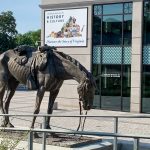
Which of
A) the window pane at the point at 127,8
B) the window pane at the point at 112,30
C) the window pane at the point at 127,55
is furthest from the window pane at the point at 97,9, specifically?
the window pane at the point at 127,55

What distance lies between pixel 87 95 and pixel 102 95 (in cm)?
1311

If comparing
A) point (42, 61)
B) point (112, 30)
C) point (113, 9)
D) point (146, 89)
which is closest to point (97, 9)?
point (113, 9)

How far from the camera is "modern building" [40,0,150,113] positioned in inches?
873

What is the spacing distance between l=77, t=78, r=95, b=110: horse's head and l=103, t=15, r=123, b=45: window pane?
42.1ft

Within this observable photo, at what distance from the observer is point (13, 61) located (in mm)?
11883

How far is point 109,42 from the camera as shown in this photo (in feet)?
76.9

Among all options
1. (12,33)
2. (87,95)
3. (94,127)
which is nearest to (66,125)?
(94,127)

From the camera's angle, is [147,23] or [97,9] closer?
[147,23]

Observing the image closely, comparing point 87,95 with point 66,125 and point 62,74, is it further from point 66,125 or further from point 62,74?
point 66,125

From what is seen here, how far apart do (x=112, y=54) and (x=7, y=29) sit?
4904 centimetres

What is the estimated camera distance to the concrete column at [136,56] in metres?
22.1

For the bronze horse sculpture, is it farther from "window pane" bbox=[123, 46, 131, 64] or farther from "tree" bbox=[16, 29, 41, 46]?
"tree" bbox=[16, 29, 41, 46]

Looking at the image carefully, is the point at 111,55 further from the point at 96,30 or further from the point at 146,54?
the point at 146,54

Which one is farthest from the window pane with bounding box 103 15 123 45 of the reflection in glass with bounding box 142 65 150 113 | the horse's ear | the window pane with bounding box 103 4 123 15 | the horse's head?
the horse's head
